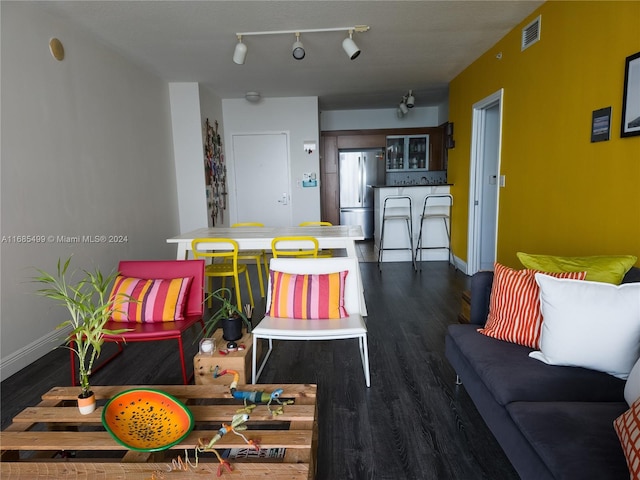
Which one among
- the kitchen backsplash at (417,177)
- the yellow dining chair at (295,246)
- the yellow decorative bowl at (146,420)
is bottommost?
the yellow decorative bowl at (146,420)

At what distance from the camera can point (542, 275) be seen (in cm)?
161

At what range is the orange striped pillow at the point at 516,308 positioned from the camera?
169cm

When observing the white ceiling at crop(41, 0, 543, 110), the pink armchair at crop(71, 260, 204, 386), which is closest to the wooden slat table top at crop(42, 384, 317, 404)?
the pink armchair at crop(71, 260, 204, 386)

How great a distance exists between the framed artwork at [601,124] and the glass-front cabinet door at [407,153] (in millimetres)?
5205

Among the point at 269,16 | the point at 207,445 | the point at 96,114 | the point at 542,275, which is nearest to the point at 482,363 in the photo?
the point at 542,275

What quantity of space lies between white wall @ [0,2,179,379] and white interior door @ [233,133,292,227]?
213cm

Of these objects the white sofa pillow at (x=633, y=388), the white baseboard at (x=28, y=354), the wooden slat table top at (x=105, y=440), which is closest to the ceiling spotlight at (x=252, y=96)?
the white baseboard at (x=28, y=354)

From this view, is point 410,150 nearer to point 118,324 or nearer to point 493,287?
point 493,287

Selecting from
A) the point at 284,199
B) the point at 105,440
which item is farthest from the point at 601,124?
the point at 284,199

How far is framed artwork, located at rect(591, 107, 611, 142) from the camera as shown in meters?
2.21

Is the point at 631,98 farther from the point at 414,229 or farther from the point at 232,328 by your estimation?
the point at 414,229

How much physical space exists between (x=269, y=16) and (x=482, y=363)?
2.97 meters

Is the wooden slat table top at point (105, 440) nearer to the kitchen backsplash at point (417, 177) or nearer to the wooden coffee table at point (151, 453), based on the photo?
the wooden coffee table at point (151, 453)

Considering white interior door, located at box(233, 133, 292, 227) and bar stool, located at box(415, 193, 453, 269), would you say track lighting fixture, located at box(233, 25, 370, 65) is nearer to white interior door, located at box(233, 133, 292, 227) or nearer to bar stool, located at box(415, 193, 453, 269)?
bar stool, located at box(415, 193, 453, 269)
